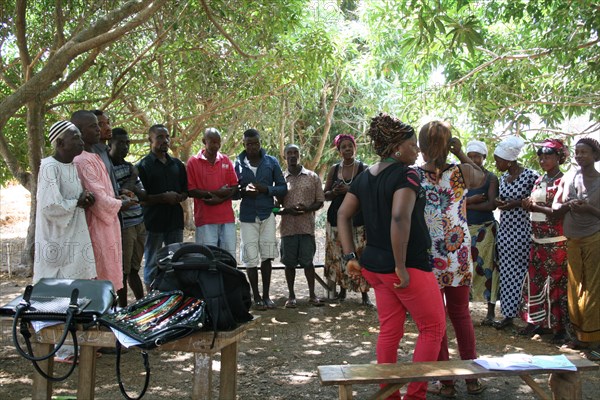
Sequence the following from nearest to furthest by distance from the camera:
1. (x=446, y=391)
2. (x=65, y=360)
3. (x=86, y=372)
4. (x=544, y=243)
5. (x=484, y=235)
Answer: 1. (x=86, y=372)
2. (x=446, y=391)
3. (x=65, y=360)
4. (x=544, y=243)
5. (x=484, y=235)

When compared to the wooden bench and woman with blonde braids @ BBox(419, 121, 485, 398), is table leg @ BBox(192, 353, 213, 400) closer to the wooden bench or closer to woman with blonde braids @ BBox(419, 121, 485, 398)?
the wooden bench

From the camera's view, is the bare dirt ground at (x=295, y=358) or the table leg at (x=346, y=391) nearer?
the table leg at (x=346, y=391)

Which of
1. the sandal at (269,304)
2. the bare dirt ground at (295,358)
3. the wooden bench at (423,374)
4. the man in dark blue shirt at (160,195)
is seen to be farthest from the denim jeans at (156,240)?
the wooden bench at (423,374)

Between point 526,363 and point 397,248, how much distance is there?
3.27ft

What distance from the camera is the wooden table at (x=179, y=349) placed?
3465 millimetres

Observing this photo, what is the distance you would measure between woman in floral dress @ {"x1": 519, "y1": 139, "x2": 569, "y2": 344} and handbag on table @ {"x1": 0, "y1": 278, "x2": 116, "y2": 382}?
430 centimetres

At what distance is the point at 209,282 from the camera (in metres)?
3.54

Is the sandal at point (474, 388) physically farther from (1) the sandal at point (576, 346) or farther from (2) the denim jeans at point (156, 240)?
(2) the denim jeans at point (156, 240)

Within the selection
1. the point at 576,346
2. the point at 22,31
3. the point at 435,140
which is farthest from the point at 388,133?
the point at 22,31

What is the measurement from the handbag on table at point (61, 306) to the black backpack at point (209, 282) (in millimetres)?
338

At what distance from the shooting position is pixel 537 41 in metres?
10.2

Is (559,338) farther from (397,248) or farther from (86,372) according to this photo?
(86,372)

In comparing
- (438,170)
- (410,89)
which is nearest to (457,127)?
(410,89)

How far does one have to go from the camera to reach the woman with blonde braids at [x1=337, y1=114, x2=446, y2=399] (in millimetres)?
3777
